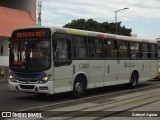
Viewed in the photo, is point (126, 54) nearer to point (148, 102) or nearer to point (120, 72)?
point (120, 72)

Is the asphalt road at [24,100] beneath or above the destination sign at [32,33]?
beneath

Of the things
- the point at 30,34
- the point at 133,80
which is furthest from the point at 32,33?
the point at 133,80

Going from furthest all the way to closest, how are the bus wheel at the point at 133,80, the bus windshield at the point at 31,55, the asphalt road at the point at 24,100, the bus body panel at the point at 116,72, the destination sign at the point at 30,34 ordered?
the bus wheel at the point at 133,80 → the bus body panel at the point at 116,72 → the destination sign at the point at 30,34 → the bus windshield at the point at 31,55 → the asphalt road at the point at 24,100

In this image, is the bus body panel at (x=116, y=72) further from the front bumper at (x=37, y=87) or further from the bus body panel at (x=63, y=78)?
the front bumper at (x=37, y=87)

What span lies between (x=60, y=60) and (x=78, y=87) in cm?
164

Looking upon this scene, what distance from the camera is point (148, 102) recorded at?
15.0 meters

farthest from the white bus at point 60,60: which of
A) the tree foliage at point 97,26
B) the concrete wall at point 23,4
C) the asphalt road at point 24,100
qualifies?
the tree foliage at point 97,26

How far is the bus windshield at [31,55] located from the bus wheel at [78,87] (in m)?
1.87

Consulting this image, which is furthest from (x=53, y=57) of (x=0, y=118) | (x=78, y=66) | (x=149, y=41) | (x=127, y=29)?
(x=127, y=29)

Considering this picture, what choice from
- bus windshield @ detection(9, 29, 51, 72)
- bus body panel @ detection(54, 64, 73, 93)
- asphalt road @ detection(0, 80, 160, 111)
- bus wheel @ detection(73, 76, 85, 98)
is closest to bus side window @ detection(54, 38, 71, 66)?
bus body panel @ detection(54, 64, 73, 93)

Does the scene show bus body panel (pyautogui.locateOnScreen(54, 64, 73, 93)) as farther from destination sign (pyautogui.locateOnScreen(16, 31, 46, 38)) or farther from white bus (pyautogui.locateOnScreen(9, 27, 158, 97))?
destination sign (pyautogui.locateOnScreen(16, 31, 46, 38))

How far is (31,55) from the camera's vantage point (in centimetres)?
1517

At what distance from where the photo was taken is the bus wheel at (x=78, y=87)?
53.2 ft

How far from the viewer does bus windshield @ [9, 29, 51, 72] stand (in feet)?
→ 49.0
